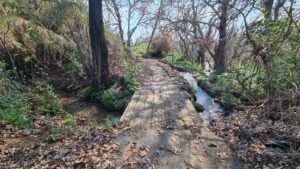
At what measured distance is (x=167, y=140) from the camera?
4.20 meters

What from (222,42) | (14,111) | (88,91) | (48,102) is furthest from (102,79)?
(222,42)

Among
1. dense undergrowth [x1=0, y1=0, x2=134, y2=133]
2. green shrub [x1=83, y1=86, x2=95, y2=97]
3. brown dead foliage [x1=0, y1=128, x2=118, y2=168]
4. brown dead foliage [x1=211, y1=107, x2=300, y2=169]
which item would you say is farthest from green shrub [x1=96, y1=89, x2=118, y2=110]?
brown dead foliage [x1=211, y1=107, x2=300, y2=169]

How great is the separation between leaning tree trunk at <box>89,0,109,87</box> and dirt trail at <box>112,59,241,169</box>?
82.8 inches

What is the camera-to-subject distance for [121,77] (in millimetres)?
8672

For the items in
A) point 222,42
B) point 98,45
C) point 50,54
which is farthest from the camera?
point 222,42

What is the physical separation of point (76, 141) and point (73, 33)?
15.1 ft

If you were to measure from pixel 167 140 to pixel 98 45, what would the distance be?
15.0 feet

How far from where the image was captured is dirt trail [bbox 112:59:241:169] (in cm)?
353

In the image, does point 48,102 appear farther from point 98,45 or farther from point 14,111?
point 98,45

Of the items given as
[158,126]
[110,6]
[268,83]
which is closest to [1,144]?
[158,126]

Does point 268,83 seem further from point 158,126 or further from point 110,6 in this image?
A: point 110,6

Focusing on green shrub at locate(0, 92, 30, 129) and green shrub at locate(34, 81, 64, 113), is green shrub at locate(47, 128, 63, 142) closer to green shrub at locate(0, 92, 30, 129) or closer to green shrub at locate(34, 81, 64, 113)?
green shrub at locate(0, 92, 30, 129)

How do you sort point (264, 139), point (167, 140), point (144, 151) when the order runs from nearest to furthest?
point (144, 151), point (167, 140), point (264, 139)

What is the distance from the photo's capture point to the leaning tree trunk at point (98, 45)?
25.1 ft
